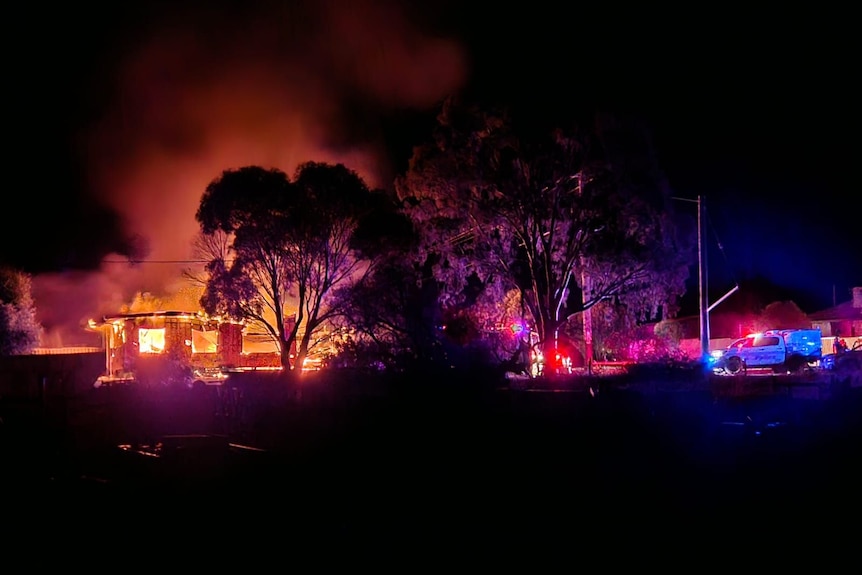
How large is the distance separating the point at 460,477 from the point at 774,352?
79.4ft

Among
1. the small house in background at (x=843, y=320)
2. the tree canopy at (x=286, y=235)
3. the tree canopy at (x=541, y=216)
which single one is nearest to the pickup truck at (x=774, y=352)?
the tree canopy at (x=541, y=216)

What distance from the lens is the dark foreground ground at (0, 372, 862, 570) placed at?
8633mm

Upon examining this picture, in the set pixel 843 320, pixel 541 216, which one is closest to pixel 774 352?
pixel 541 216

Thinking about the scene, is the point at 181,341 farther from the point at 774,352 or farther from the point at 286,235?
Answer: the point at 774,352

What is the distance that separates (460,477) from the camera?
11.5 meters

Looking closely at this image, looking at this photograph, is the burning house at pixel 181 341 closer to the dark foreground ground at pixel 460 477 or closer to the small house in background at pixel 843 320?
the dark foreground ground at pixel 460 477

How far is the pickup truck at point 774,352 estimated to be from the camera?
→ 31241mm

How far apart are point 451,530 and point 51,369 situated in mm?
16798

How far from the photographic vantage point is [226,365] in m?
36.8

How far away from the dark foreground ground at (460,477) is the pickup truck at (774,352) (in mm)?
16086

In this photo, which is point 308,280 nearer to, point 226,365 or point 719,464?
point 226,365

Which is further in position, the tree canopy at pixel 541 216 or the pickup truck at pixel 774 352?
the pickup truck at pixel 774 352

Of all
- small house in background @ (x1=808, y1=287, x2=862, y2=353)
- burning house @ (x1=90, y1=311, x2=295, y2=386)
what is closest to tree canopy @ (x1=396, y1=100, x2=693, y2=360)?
burning house @ (x1=90, y1=311, x2=295, y2=386)

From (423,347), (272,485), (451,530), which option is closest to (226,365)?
(423,347)
